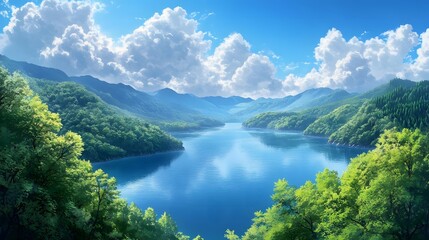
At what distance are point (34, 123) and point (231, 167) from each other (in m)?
152

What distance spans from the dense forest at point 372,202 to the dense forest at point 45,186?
1772 cm

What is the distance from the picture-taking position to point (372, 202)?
3397 centimetres

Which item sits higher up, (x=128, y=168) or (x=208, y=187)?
(x=128, y=168)

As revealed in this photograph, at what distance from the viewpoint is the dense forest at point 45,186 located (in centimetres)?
3081

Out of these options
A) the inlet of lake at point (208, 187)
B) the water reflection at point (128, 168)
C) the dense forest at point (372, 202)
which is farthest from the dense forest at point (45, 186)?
the water reflection at point (128, 168)

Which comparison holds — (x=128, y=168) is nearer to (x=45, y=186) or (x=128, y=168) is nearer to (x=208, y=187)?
(x=208, y=187)

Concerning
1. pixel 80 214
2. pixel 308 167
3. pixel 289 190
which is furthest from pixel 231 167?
pixel 80 214

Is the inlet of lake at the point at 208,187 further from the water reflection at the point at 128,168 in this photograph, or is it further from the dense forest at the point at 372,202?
the dense forest at the point at 372,202

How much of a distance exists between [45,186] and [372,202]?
107ft

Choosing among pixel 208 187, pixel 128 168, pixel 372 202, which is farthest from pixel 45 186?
pixel 128 168

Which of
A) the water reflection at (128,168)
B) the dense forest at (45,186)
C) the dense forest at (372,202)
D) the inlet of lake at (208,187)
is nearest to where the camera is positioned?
the dense forest at (45,186)

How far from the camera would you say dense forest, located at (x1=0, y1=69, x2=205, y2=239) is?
30.8 meters

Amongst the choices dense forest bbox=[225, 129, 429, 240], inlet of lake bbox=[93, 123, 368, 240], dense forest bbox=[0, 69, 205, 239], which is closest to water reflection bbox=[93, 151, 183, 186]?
inlet of lake bbox=[93, 123, 368, 240]

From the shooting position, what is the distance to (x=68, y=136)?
3762 cm
